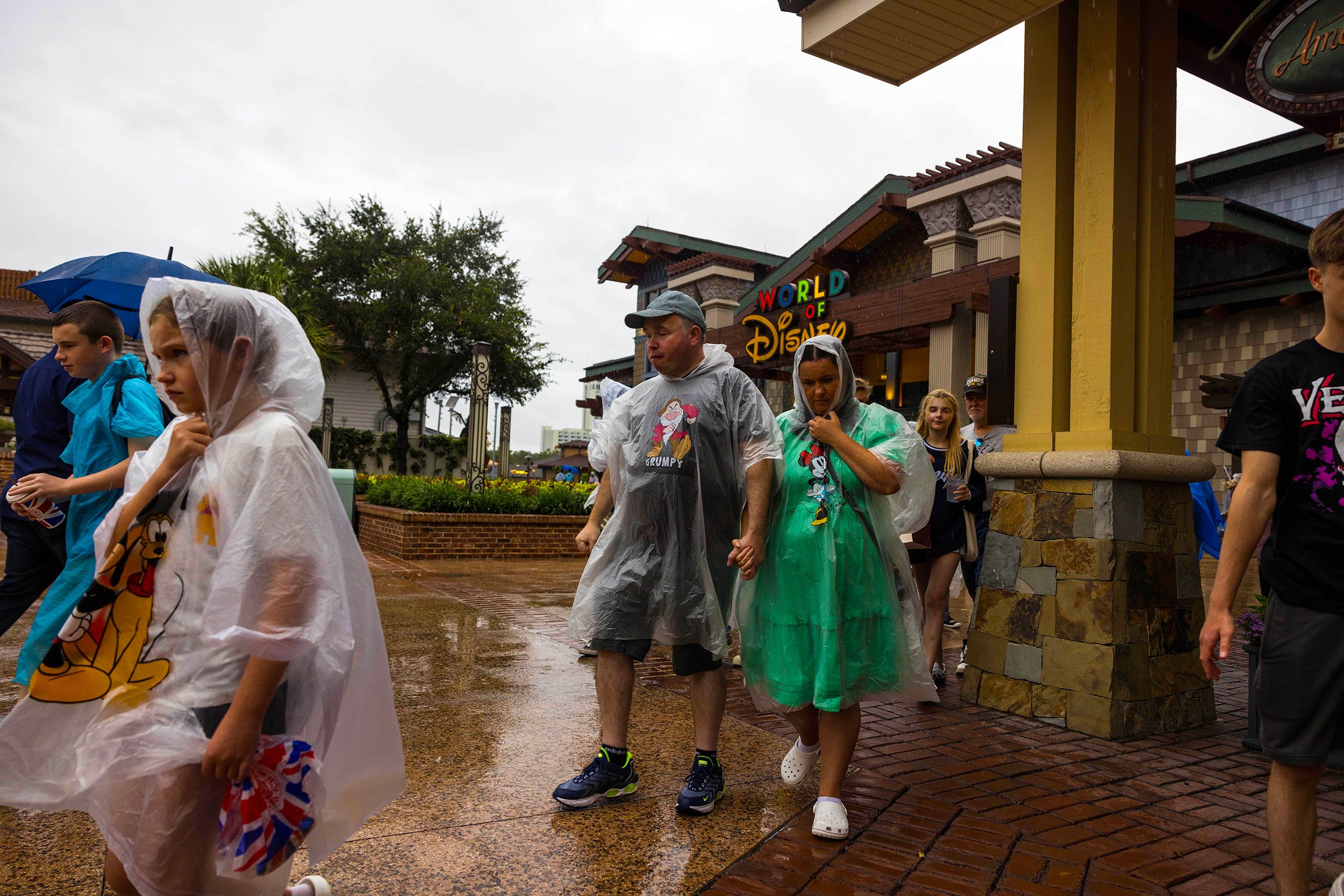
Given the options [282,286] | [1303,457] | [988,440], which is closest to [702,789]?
[1303,457]

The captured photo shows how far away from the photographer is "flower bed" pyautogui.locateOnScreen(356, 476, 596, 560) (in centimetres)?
1170

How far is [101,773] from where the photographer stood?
62.4 inches

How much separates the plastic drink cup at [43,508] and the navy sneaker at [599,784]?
207 centimetres

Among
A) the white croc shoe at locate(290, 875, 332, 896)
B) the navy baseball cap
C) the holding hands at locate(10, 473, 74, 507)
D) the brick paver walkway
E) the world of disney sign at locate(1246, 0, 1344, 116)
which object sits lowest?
the brick paver walkway

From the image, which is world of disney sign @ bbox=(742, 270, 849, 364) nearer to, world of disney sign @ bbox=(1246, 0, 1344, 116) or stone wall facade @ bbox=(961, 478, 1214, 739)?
world of disney sign @ bbox=(1246, 0, 1344, 116)

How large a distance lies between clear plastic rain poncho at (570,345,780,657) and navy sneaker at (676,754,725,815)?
392mm

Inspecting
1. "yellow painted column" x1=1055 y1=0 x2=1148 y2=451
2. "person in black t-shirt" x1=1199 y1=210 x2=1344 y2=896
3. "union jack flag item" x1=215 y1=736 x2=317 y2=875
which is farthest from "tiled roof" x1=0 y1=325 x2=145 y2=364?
"person in black t-shirt" x1=1199 y1=210 x2=1344 y2=896

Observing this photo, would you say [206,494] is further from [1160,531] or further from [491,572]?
[491,572]

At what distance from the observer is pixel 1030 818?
3176 mm

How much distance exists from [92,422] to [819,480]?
2706 mm

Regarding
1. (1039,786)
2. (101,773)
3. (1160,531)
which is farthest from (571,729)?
(1160,531)

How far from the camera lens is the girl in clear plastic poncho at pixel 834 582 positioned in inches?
119

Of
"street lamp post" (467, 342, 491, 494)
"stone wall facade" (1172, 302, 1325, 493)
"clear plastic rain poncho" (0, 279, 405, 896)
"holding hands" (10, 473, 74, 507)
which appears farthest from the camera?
"street lamp post" (467, 342, 491, 494)

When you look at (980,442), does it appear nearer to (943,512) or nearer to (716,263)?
(943,512)
